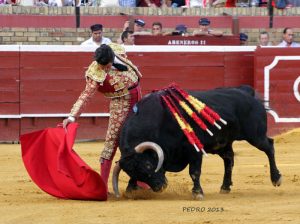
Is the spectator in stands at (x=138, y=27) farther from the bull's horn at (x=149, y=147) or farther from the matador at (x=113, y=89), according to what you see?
the bull's horn at (x=149, y=147)

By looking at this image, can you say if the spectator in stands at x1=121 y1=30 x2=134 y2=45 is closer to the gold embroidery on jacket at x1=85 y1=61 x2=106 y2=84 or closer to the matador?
the matador

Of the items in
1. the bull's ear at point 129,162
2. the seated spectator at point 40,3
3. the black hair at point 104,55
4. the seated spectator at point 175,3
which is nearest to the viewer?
the bull's ear at point 129,162

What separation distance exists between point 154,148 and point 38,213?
1.05m

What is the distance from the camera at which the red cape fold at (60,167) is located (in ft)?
26.1

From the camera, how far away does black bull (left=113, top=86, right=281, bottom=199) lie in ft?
25.4

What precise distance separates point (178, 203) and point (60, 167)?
3.14ft

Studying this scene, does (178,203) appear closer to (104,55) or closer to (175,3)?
(104,55)

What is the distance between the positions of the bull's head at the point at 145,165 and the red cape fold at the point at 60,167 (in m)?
0.31

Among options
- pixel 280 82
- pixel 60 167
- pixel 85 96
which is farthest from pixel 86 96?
pixel 280 82

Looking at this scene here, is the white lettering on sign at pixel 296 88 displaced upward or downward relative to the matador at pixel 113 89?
downward

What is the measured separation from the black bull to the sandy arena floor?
21cm

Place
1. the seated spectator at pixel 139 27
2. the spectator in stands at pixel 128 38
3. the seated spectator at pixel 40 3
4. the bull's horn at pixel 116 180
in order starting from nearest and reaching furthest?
the bull's horn at pixel 116 180
the spectator in stands at pixel 128 38
the seated spectator at pixel 139 27
the seated spectator at pixel 40 3

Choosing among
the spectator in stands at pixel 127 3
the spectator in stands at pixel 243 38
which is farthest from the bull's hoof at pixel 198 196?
the spectator in stands at pixel 127 3

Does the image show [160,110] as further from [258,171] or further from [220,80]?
[220,80]
